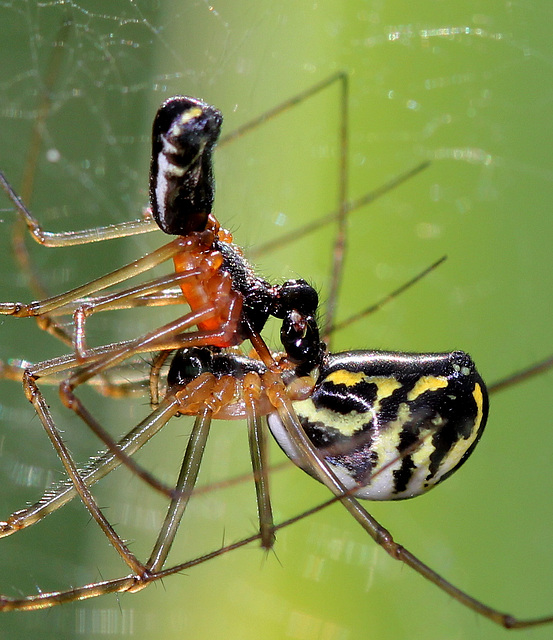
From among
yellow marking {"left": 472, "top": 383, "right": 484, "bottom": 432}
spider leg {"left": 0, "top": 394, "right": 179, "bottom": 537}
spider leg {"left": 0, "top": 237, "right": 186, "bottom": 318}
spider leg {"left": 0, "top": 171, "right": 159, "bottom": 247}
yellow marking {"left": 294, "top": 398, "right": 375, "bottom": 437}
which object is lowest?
spider leg {"left": 0, "top": 394, "right": 179, "bottom": 537}

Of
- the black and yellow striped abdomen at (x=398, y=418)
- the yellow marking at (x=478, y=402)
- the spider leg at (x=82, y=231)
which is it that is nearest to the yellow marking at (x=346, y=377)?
the black and yellow striped abdomen at (x=398, y=418)

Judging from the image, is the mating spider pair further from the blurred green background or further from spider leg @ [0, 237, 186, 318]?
the blurred green background

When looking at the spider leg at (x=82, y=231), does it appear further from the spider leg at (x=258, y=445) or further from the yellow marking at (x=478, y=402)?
the yellow marking at (x=478, y=402)

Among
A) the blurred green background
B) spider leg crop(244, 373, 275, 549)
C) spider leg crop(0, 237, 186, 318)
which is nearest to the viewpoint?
spider leg crop(0, 237, 186, 318)

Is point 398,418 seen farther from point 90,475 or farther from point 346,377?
point 90,475

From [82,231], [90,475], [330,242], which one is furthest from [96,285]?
[330,242]

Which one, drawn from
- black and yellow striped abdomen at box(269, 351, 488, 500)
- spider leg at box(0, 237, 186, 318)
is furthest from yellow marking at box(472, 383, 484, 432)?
spider leg at box(0, 237, 186, 318)
